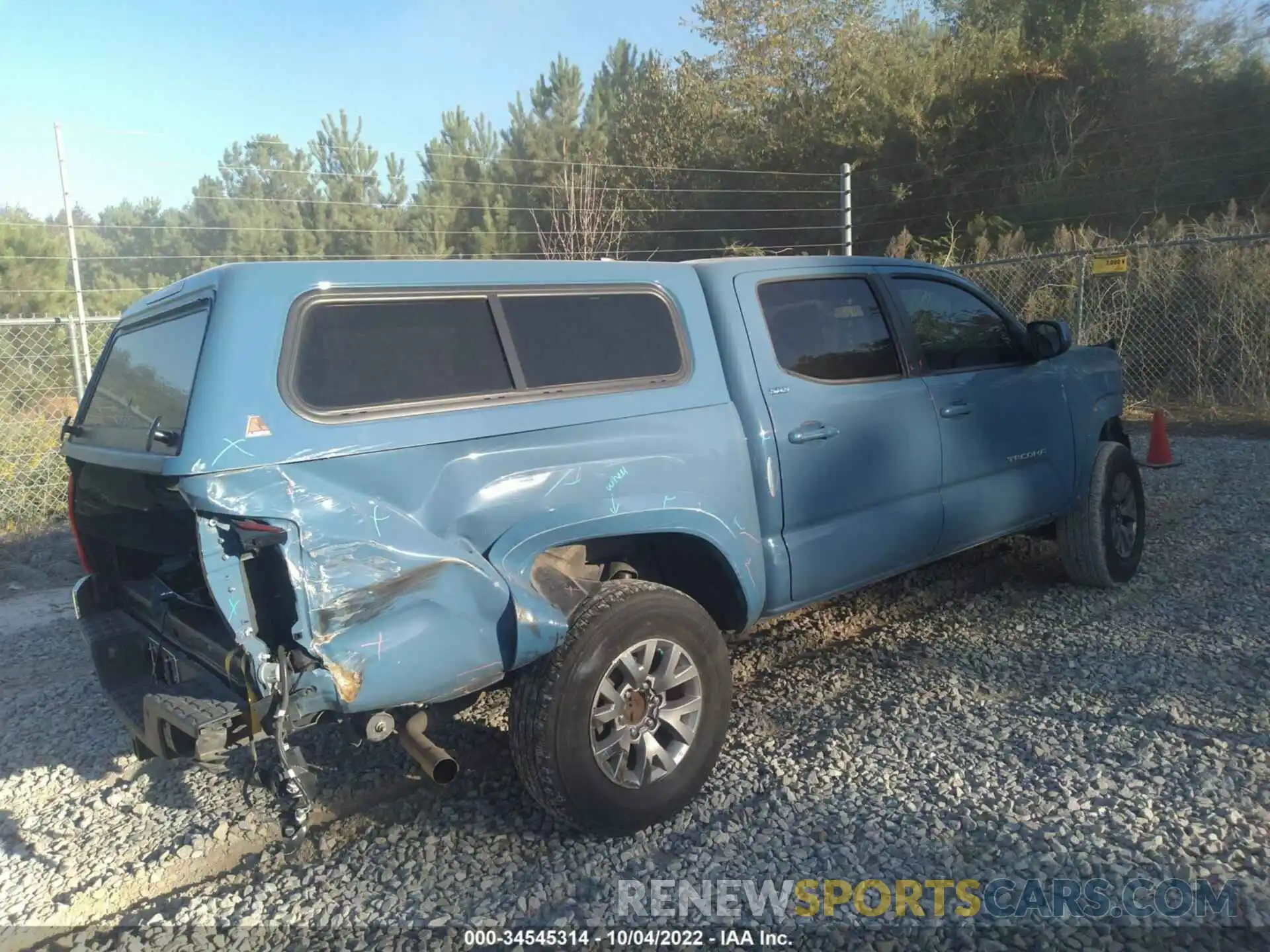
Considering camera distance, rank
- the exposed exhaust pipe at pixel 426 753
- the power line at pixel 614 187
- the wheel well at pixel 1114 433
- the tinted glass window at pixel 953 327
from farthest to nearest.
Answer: the power line at pixel 614 187 < the wheel well at pixel 1114 433 < the tinted glass window at pixel 953 327 < the exposed exhaust pipe at pixel 426 753

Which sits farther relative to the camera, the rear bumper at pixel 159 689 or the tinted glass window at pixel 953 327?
the tinted glass window at pixel 953 327

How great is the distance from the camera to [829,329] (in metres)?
4.04

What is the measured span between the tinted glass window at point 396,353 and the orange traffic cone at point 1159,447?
7401mm

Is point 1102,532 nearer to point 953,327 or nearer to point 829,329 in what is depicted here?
point 953,327

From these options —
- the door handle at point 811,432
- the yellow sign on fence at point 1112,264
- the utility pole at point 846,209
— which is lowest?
the door handle at point 811,432

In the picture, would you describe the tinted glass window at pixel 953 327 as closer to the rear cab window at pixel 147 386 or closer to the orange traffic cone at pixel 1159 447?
the rear cab window at pixel 147 386

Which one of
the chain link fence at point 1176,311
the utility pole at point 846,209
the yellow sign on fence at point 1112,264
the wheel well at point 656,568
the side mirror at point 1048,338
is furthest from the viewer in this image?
the utility pole at point 846,209

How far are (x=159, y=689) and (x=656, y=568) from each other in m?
1.84

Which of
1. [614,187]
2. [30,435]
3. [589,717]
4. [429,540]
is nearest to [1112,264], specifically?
[589,717]

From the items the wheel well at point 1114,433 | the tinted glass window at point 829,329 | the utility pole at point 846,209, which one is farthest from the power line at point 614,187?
the tinted glass window at point 829,329

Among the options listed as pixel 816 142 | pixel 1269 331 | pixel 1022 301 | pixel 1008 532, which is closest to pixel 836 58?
pixel 816 142

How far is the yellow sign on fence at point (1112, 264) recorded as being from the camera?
1045cm

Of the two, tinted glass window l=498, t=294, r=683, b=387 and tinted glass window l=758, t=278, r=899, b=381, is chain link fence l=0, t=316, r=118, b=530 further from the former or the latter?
tinted glass window l=758, t=278, r=899, b=381

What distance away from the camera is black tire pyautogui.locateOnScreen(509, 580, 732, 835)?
113 inches
